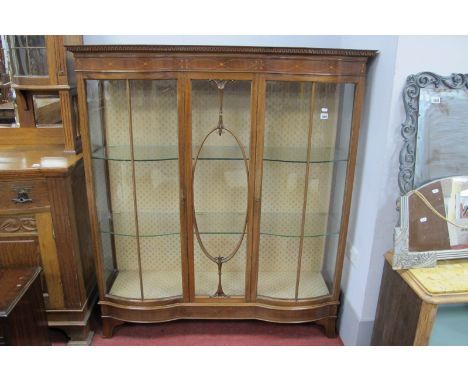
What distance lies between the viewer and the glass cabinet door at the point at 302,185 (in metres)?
1.67

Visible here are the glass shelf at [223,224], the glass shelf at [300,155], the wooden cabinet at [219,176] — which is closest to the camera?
the wooden cabinet at [219,176]

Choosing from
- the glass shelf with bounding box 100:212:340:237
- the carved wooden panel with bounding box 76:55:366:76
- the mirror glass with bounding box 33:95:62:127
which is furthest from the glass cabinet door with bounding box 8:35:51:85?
the glass shelf with bounding box 100:212:340:237

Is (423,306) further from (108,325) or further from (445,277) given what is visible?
(108,325)

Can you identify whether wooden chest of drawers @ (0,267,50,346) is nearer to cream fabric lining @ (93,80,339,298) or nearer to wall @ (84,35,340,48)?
cream fabric lining @ (93,80,339,298)

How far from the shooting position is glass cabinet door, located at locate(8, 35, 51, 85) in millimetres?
1747

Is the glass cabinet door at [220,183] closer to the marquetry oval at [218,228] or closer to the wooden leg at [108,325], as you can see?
the marquetry oval at [218,228]

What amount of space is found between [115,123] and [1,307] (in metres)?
0.91

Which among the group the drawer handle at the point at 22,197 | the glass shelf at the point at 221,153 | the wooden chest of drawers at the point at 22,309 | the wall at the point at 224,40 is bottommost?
the wooden chest of drawers at the point at 22,309

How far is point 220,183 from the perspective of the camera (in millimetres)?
1878

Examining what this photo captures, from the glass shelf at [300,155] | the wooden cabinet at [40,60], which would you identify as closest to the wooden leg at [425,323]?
the glass shelf at [300,155]

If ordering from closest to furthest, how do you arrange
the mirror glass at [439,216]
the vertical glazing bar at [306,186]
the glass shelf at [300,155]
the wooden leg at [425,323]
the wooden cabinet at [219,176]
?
1. the wooden leg at [425,323]
2. the mirror glass at [439,216]
3. the wooden cabinet at [219,176]
4. the vertical glazing bar at [306,186]
5. the glass shelf at [300,155]

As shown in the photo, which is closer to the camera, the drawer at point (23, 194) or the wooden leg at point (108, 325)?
the drawer at point (23, 194)

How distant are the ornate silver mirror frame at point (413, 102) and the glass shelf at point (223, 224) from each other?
1.66 feet

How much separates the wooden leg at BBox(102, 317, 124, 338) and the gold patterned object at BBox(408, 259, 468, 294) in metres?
1.49
